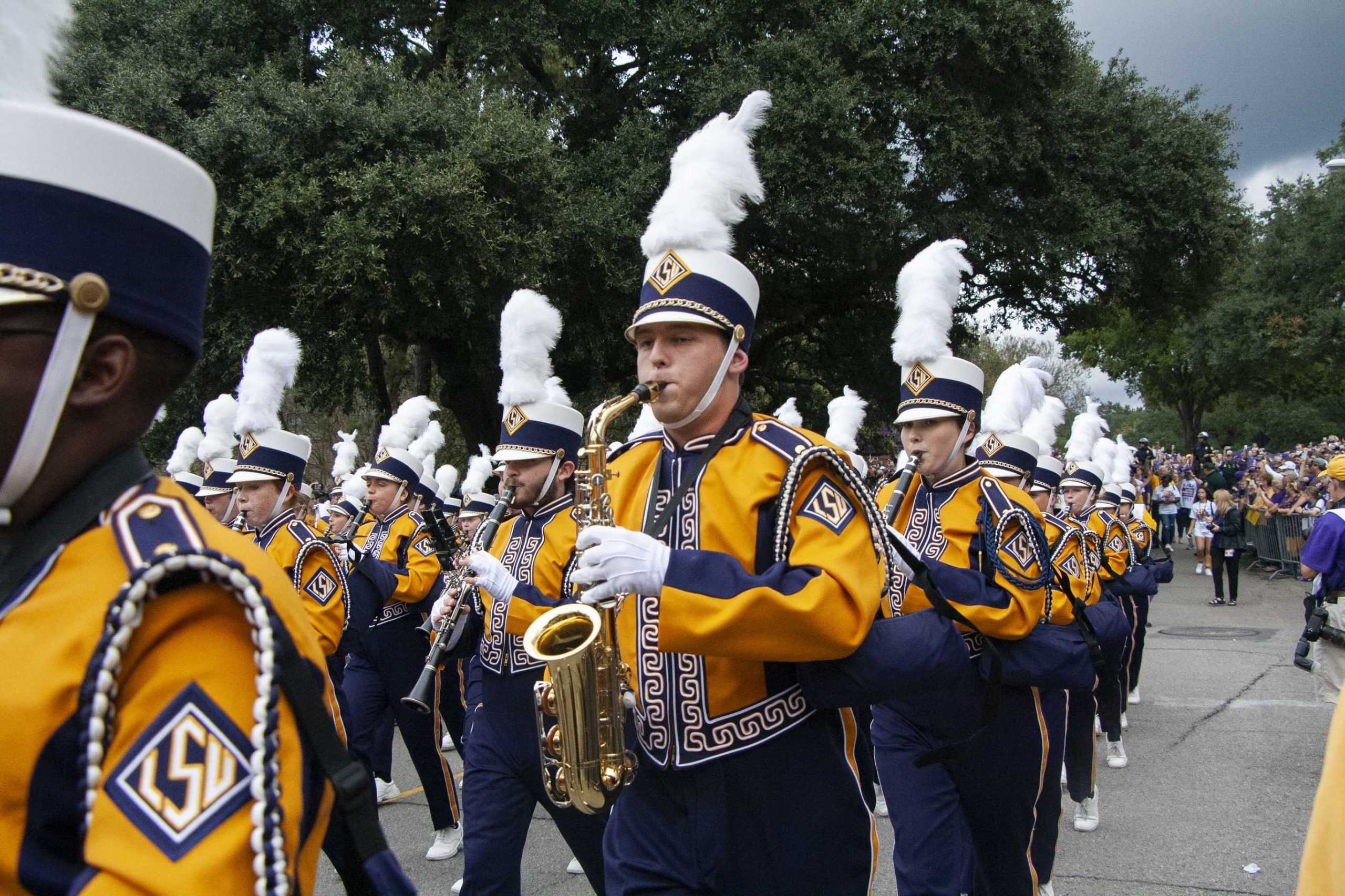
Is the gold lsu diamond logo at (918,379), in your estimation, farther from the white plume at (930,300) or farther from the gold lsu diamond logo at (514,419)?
the gold lsu diamond logo at (514,419)

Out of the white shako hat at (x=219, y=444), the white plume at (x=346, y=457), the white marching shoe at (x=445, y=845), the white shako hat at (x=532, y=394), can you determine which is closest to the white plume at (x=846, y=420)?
the white shako hat at (x=532, y=394)

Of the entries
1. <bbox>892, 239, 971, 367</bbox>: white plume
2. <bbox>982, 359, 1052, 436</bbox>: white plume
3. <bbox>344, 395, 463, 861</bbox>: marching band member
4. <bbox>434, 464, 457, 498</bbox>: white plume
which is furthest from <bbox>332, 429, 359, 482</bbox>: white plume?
<bbox>892, 239, 971, 367</bbox>: white plume

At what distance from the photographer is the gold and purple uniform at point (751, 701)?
2703 mm

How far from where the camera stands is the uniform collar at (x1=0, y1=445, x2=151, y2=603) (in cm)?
143

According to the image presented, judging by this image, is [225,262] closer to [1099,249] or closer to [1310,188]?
[1099,249]

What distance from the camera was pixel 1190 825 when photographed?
22.8 ft

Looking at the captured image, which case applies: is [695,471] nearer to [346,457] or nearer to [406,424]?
[406,424]

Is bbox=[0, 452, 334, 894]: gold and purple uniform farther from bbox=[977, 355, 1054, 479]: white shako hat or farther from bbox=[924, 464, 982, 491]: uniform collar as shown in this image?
bbox=[977, 355, 1054, 479]: white shako hat

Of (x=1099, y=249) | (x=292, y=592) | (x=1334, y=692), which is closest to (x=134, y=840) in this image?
(x=292, y=592)

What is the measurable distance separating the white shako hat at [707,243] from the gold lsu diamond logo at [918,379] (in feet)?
5.97

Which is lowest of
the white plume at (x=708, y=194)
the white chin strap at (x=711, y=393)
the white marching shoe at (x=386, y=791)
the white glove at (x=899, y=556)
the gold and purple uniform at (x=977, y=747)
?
the white marching shoe at (x=386, y=791)

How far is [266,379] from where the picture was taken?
7578 millimetres

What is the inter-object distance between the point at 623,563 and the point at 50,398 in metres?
1.52

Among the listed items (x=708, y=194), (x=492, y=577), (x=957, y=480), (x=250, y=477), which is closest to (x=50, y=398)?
(x=708, y=194)
